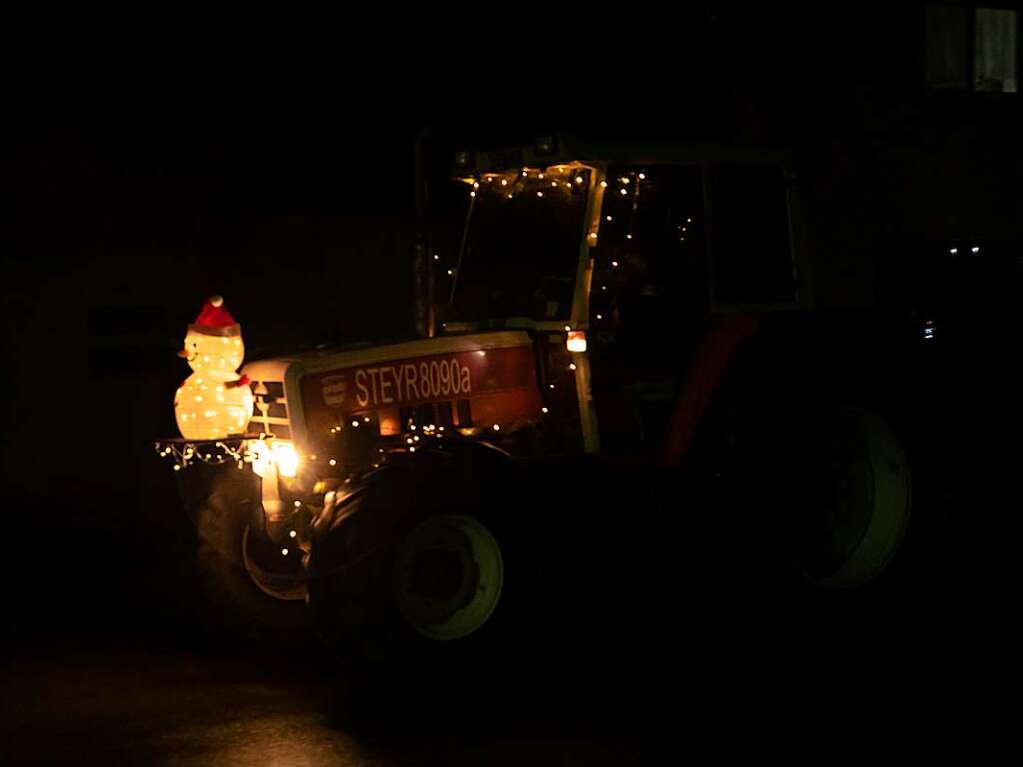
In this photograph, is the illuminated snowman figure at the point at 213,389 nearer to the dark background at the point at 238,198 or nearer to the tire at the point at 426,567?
the tire at the point at 426,567

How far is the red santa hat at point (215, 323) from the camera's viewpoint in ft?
28.3

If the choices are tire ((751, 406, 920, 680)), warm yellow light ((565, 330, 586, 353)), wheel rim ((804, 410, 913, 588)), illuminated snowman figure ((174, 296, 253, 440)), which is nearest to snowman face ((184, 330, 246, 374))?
illuminated snowman figure ((174, 296, 253, 440))

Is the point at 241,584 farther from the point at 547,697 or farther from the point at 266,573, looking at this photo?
the point at 547,697

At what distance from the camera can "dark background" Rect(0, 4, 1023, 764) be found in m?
14.6

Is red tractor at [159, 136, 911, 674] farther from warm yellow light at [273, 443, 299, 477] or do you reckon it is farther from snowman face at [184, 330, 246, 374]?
snowman face at [184, 330, 246, 374]

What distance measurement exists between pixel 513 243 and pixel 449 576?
7.32ft

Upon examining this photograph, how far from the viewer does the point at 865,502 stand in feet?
29.8

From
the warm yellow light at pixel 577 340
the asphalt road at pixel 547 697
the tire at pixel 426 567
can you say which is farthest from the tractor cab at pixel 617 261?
the asphalt road at pixel 547 697

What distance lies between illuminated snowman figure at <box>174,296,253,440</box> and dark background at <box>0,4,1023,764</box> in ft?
10.3

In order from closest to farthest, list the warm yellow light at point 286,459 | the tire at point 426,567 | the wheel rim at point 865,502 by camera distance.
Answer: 1. the tire at point 426,567
2. the warm yellow light at point 286,459
3. the wheel rim at point 865,502

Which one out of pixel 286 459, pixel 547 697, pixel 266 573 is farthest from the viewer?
pixel 266 573

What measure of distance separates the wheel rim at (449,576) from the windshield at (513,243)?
4.85ft

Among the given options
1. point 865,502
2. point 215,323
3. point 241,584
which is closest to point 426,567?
point 241,584

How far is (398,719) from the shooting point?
730 centimetres
